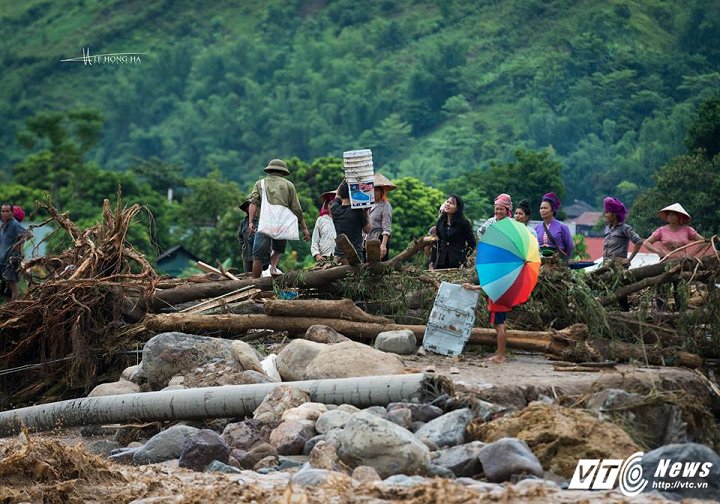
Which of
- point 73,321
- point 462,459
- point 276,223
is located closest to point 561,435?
point 462,459

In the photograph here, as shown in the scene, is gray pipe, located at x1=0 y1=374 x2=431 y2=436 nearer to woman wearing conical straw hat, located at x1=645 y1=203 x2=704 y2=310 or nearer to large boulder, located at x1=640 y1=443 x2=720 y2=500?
large boulder, located at x1=640 y1=443 x2=720 y2=500

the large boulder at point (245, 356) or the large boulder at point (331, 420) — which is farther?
the large boulder at point (245, 356)

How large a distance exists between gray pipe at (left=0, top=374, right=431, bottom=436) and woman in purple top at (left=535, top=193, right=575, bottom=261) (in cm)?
383

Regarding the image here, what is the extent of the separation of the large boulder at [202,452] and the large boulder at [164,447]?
47cm

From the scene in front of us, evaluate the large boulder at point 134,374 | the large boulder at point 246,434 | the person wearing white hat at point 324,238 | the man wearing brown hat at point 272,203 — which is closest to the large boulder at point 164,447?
the large boulder at point 246,434

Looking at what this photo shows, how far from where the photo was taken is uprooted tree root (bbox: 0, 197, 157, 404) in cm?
1477

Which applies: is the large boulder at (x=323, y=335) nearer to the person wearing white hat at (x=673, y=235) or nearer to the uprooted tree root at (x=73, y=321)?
the uprooted tree root at (x=73, y=321)

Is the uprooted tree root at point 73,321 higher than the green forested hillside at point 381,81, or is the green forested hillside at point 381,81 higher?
the green forested hillside at point 381,81

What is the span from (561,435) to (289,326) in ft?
16.6

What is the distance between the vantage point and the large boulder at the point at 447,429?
10430mm

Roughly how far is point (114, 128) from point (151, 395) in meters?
150

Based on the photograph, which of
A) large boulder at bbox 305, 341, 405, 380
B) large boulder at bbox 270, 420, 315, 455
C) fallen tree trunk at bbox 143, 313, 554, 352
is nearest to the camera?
large boulder at bbox 270, 420, 315, 455

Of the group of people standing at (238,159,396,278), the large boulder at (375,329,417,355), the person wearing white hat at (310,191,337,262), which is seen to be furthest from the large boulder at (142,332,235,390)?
the person wearing white hat at (310,191,337,262)

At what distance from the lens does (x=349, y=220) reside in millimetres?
15273
